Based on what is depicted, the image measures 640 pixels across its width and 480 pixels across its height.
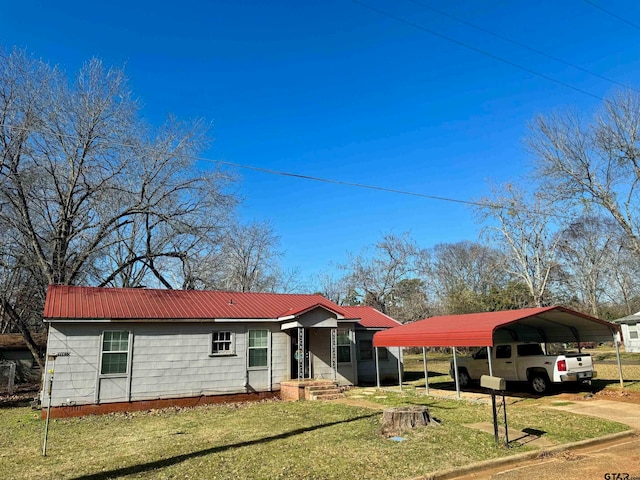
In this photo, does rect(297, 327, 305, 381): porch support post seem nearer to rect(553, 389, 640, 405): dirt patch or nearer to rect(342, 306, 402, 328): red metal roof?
rect(342, 306, 402, 328): red metal roof

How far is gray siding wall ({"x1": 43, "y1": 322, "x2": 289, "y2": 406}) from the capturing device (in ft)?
45.9

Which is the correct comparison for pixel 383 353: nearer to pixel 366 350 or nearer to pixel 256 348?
pixel 366 350

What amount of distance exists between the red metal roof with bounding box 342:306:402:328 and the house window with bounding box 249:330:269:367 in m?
4.79

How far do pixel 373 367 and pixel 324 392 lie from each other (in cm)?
492

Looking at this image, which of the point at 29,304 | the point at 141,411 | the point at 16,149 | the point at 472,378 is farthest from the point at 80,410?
the point at 29,304

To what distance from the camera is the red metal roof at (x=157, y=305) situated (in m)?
14.6

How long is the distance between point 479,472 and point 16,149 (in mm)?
20730

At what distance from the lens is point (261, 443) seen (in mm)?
8906

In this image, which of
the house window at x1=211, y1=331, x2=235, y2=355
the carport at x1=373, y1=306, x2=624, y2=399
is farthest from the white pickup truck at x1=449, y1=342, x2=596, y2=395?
the house window at x1=211, y1=331, x2=235, y2=355

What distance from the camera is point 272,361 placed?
56.5 feet

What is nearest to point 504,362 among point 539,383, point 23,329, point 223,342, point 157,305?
A: point 539,383

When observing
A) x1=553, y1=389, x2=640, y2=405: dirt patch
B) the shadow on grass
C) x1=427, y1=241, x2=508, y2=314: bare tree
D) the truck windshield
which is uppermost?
x1=427, y1=241, x2=508, y2=314: bare tree

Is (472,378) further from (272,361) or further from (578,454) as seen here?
(578,454)

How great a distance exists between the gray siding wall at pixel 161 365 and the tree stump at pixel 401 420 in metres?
8.40
